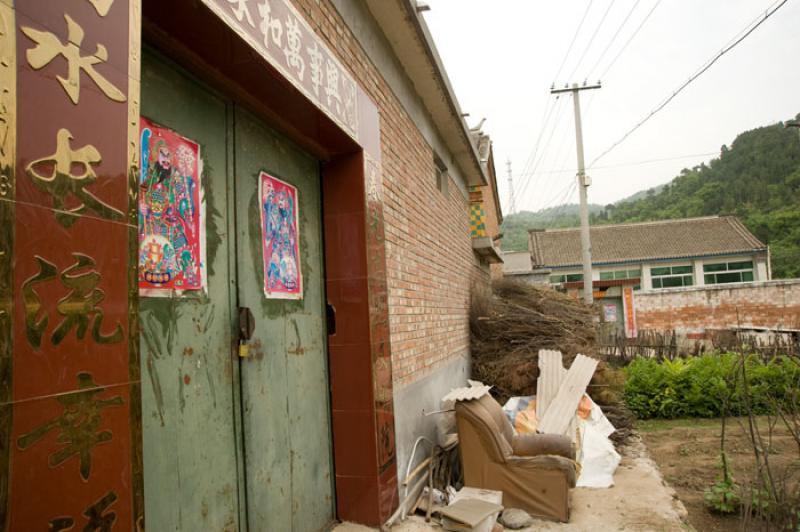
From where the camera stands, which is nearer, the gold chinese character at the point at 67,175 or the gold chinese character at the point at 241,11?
the gold chinese character at the point at 67,175

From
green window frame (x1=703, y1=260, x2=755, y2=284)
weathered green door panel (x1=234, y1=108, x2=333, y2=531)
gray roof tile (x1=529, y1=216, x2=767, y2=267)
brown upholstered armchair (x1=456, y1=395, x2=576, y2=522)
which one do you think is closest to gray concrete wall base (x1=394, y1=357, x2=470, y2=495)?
brown upholstered armchair (x1=456, y1=395, x2=576, y2=522)

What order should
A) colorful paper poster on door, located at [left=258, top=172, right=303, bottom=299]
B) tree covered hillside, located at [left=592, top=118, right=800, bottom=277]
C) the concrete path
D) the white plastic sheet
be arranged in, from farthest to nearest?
tree covered hillside, located at [left=592, top=118, right=800, bottom=277]
the white plastic sheet
the concrete path
colorful paper poster on door, located at [left=258, top=172, right=303, bottom=299]

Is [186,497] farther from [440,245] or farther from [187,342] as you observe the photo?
[440,245]

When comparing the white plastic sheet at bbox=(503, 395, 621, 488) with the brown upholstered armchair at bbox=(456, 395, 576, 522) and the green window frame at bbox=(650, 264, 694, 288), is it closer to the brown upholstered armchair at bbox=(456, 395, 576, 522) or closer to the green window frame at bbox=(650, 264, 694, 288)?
the brown upholstered armchair at bbox=(456, 395, 576, 522)

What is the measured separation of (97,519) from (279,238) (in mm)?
1957

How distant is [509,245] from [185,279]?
55521 mm

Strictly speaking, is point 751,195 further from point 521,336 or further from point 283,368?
point 283,368

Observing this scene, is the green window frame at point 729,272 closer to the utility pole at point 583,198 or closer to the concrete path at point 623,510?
the utility pole at point 583,198

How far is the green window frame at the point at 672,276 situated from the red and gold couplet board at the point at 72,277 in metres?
38.4

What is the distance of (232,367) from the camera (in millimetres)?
2549

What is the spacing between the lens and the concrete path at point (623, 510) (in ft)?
12.9

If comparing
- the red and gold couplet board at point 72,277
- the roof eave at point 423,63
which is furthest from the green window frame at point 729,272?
the red and gold couplet board at point 72,277

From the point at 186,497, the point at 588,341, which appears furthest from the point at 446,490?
the point at 588,341

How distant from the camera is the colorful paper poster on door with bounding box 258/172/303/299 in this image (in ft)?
9.67
